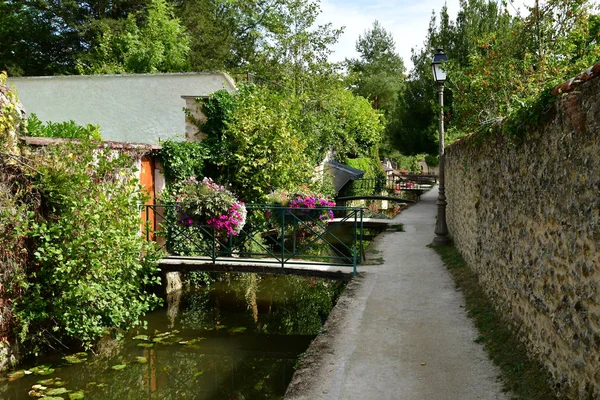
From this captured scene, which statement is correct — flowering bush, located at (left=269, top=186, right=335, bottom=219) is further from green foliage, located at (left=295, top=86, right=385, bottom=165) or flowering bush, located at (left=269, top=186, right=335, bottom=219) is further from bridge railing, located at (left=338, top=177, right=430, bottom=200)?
bridge railing, located at (left=338, top=177, right=430, bottom=200)

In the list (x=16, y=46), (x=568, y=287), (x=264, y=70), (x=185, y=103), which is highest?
(x=16, y=46)

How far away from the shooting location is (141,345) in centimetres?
781

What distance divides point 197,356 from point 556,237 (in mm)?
5326

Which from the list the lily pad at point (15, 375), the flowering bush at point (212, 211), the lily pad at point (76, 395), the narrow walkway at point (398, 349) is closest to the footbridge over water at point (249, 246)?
the flowering bush at point (212, 211)

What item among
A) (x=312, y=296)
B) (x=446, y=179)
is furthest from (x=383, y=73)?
(x=312, y=296)

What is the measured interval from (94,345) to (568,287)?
21.3 ft

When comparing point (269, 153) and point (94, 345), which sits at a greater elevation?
point (269, 153)

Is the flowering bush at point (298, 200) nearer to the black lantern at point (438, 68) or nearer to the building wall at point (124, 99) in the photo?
the building wall at point (124, 99)

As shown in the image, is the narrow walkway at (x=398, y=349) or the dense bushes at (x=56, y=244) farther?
the dense bushes at (x=56, y=244)

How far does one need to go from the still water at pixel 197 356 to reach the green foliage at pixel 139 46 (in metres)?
15.8

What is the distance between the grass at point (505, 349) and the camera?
4207mm

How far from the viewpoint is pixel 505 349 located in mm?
5129

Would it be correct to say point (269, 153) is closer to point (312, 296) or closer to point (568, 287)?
point (312, 296)

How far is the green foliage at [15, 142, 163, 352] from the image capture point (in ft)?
22.1
